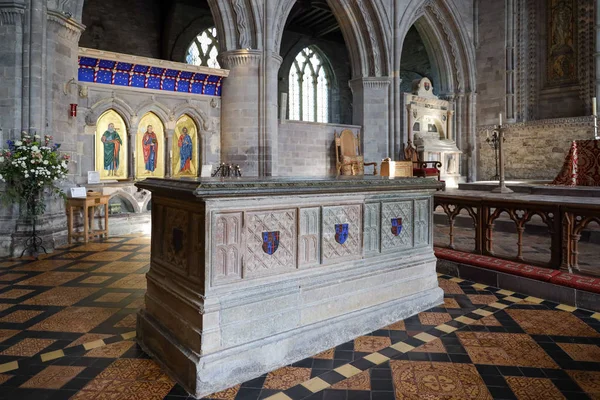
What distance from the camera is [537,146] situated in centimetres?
1370

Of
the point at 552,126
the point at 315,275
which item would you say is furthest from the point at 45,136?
the point at 552,126

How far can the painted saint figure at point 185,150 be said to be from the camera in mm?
8961

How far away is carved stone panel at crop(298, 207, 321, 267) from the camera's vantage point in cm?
279

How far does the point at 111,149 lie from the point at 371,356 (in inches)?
280

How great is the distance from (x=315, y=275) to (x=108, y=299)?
2207mm

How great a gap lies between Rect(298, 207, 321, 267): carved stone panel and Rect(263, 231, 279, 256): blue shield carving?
190 mm

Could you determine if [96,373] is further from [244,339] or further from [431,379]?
[431,379]

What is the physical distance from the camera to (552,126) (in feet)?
43.6

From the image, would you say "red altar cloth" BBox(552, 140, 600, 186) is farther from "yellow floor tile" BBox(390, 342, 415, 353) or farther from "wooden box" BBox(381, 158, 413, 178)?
"yellow floor tile" BBox(390, 342, 415, 353)

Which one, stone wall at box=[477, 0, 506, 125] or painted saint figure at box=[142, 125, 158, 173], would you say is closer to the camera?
Answer: painted saint figure at box=[142, 125, 158, 173]

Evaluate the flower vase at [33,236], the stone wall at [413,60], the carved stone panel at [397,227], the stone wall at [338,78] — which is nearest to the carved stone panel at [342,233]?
the carved stone panel at [397,227]

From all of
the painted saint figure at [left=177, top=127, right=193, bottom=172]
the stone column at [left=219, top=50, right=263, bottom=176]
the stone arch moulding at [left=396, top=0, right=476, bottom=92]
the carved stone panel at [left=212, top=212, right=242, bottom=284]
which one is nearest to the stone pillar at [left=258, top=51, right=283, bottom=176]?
the stone column at [left=219, top=50, right=263, bottom=176]

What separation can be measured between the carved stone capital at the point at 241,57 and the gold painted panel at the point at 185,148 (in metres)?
1.63

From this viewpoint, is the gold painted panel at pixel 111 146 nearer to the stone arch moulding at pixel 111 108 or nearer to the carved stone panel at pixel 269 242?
the stone arch moulding at pixel 111 108
